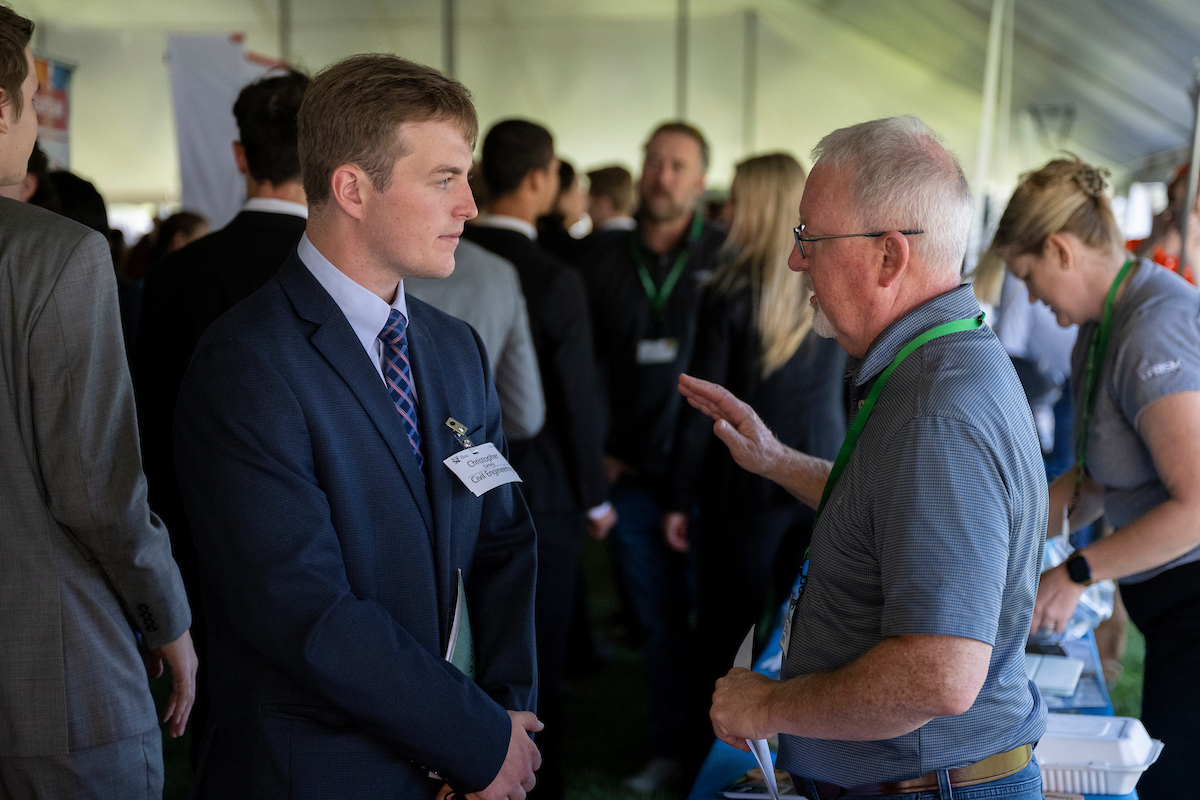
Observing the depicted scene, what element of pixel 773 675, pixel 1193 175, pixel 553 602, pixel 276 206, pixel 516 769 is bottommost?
pixel 553 602

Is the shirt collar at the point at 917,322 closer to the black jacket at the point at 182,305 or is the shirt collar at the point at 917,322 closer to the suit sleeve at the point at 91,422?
the suit sleeve at the point at 91,422

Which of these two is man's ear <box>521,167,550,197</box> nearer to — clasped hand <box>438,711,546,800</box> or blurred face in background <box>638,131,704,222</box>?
blurred face in background <box>638,131,704,222</box>

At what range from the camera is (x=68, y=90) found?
135 inches

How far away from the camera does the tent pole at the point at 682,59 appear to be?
38.9ft

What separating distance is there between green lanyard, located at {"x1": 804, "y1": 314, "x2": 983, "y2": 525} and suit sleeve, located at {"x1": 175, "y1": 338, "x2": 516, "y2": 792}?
0.56m

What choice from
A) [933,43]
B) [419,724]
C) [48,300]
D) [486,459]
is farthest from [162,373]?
[933,43]

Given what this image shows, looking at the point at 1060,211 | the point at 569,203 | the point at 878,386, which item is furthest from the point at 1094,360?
the point at 569,203

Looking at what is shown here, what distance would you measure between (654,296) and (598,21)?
31.3ft

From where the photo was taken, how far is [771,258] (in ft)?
9.14

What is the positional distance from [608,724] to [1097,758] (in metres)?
2.14

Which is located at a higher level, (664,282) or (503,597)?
(664,282)

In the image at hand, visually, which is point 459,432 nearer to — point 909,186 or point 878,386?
point 878,386

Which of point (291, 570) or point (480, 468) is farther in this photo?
point (480, 468)

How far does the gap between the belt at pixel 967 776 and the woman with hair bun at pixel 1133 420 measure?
671mm
